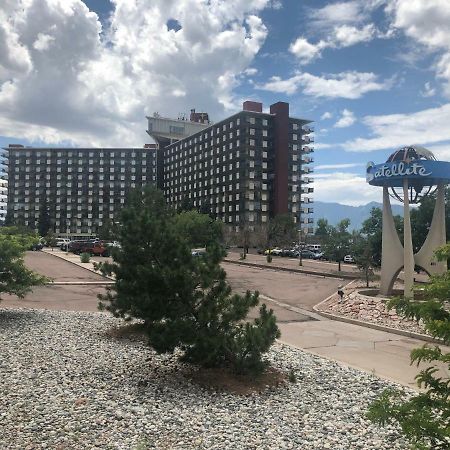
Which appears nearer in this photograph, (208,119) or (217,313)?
(217,313)

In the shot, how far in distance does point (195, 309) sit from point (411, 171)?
51.4ft

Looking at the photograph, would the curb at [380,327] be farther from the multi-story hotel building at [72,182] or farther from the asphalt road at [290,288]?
the multi-story hotel building at [72,182]

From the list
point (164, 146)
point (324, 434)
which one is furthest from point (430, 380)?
point (164, 146)

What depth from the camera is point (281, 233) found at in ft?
272

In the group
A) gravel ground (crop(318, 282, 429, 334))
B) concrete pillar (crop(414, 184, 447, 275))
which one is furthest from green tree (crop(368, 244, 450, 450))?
concrete pillar (crop(414, 184, 447, 275))

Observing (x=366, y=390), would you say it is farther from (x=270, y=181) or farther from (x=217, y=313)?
(x=270, y=181)

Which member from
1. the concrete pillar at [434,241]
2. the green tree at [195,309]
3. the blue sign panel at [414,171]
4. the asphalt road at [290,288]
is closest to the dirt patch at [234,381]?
the green tree at [195,309]

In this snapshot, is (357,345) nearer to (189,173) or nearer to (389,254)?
(389,254)

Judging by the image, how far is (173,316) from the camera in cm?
893

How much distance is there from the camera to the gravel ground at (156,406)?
6.52 m

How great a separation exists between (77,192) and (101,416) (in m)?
151

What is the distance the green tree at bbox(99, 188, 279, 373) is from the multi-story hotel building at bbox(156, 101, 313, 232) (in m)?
92.3

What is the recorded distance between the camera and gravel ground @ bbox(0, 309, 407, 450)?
652 centimetres

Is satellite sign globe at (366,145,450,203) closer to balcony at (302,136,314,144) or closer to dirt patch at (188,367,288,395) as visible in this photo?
dirt patch at (188,367,288,395)
